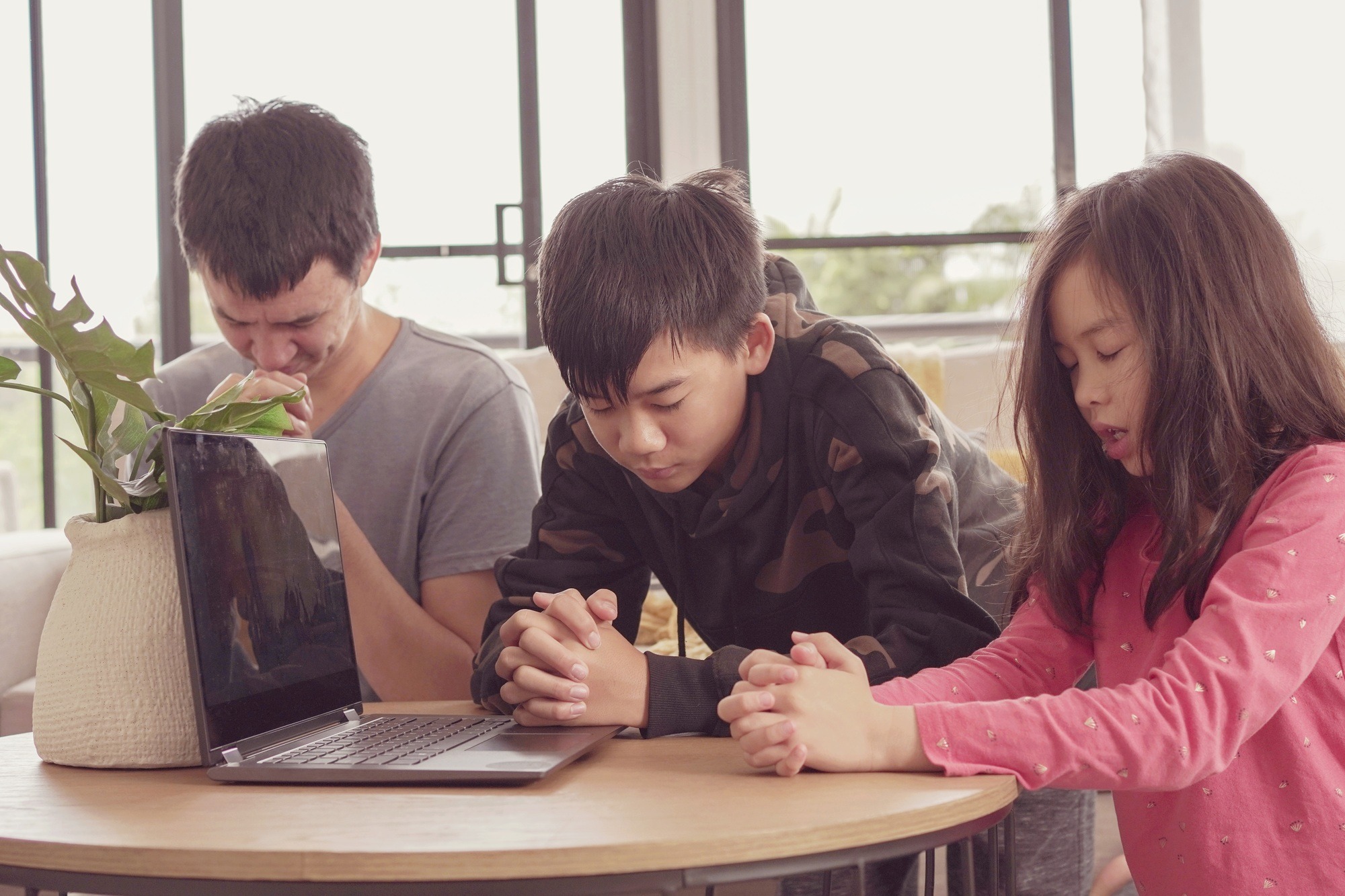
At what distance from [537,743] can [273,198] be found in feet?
2.93

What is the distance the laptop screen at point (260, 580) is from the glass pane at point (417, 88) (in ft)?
8.69

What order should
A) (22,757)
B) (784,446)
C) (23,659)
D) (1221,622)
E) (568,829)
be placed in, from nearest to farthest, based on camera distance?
(568,829) < (1221,622) < (22,757) < (784,446) < (23,659)

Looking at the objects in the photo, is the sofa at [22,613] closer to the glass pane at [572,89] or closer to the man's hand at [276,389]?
the man's hand at [276,389]

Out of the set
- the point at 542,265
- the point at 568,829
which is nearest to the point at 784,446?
the point at 542,265

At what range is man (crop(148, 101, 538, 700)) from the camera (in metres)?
1.42

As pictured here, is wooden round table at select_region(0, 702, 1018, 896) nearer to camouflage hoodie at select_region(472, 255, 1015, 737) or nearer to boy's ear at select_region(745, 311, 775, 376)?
camouflage hoodie at select_region(472, 255, 1015, 737)

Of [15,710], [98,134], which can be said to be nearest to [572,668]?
[15,710]

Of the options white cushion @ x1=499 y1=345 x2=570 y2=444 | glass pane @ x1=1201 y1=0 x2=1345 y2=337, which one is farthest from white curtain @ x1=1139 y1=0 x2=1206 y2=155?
white cushion @ x1=499 y1=345 x2=570 y2=444

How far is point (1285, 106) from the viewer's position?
3523mm

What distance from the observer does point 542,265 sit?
1114 millimetres

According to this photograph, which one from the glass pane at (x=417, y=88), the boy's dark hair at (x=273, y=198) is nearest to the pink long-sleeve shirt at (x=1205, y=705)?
the boy's dark hair at (x=273, y=198)

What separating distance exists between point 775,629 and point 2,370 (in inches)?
27.9

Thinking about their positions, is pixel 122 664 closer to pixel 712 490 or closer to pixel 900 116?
pixel 712 490

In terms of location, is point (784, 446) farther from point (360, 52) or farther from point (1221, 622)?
point (360, 52)
